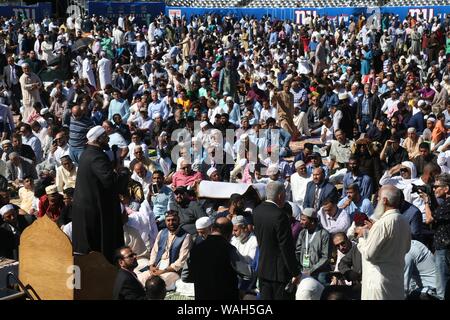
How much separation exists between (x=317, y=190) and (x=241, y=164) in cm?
182

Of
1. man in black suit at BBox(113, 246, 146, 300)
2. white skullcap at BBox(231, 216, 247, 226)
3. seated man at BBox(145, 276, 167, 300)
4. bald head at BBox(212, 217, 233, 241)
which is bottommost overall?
white skullcap at BBox(231, 216, 247, 226)

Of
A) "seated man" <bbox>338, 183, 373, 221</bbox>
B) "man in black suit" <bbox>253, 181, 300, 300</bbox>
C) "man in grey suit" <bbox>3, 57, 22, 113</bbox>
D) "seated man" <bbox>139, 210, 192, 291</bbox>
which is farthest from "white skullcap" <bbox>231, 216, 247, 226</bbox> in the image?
"man in grey suit" <bbox>3, 57, 22, 113</bbox>

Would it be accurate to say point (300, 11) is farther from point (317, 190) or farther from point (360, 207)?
point (360, 207)

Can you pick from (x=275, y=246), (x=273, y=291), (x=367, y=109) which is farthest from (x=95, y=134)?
(x=367, y=109)

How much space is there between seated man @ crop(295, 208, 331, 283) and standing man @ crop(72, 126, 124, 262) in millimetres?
1853

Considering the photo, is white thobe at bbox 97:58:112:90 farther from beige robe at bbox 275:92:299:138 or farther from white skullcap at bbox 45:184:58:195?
white skullcap at bbox 45:184:58:195

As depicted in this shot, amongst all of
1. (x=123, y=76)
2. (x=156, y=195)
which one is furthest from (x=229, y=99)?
(x=156, y=195)

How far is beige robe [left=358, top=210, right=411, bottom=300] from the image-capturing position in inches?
208

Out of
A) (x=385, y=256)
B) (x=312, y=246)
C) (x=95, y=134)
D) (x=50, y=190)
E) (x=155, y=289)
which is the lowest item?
(x=312, y=246)

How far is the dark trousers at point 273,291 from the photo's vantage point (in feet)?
19.5

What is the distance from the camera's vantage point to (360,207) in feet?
28.4

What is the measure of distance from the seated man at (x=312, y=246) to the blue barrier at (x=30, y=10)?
25610 mm

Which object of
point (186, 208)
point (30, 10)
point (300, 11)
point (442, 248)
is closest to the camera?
point (442, 248)

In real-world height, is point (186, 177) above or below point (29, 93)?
below
